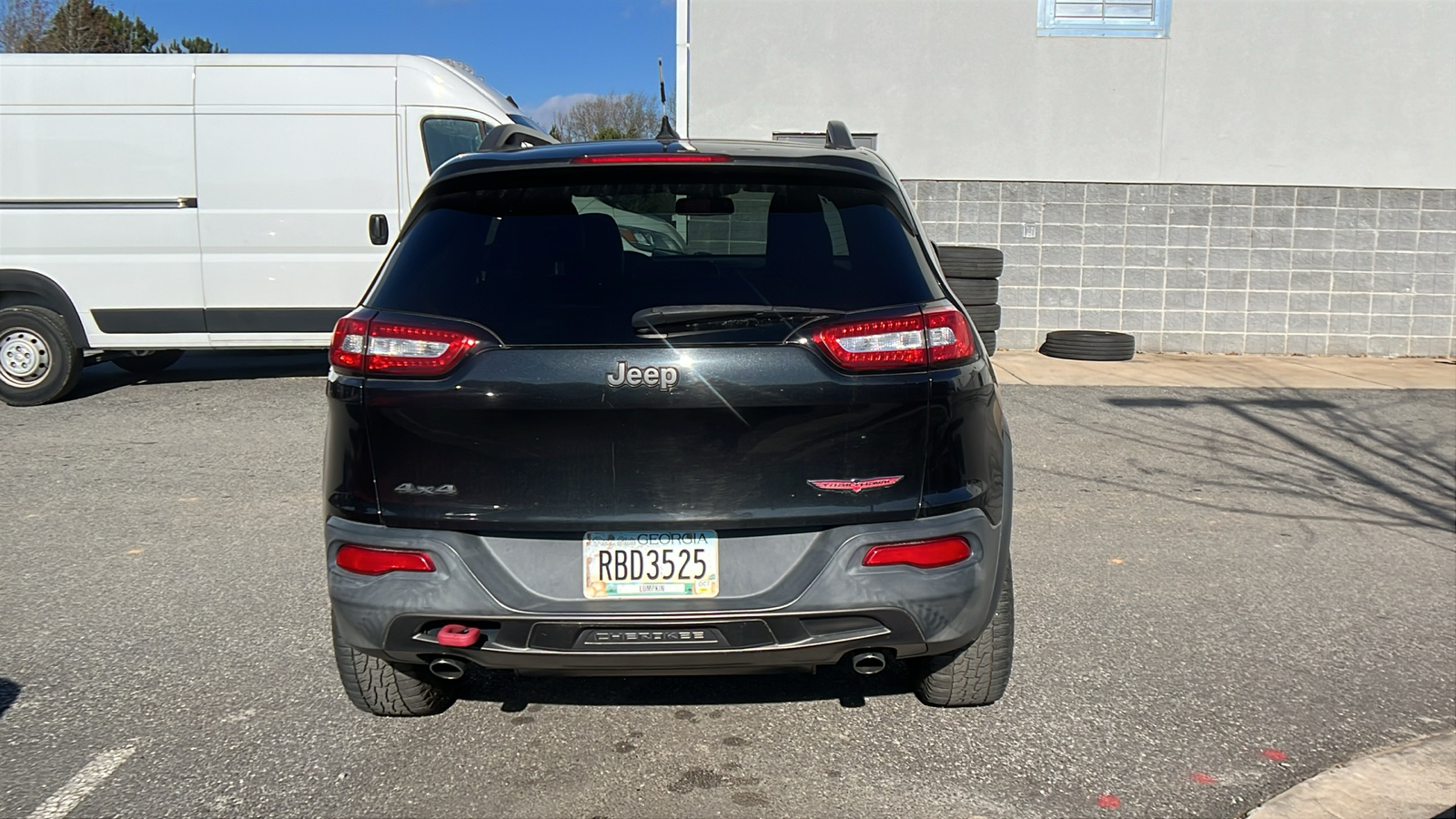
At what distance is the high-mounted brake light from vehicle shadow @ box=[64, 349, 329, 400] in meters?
7.21

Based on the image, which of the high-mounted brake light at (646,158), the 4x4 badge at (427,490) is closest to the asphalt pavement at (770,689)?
the 4x4 badge at (427,490)

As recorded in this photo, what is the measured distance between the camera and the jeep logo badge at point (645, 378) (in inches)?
108

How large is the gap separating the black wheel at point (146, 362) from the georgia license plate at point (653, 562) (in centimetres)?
914

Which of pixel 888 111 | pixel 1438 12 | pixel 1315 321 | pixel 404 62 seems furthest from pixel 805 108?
pixel 1438 12

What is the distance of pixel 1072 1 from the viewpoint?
479 inches

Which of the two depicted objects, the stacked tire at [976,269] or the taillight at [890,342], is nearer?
the taillight at [890,342]

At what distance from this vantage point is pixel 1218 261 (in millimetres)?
12344

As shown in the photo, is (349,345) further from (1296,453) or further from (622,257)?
(1296,453)

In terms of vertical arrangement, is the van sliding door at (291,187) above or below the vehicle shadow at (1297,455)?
above

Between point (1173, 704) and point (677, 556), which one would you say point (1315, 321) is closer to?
Answer: point (1173, 704)

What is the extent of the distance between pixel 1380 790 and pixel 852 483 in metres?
1.69

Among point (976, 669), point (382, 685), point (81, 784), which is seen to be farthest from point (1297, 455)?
point (81, 784)

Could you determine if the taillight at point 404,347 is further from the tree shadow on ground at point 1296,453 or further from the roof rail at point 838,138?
the tree shadow on ground at point 1296,453

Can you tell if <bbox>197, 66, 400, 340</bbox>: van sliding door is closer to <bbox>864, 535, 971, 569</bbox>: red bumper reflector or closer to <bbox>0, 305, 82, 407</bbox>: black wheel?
<bbox>0, 305, 82, 407</bbox>: black wheel
